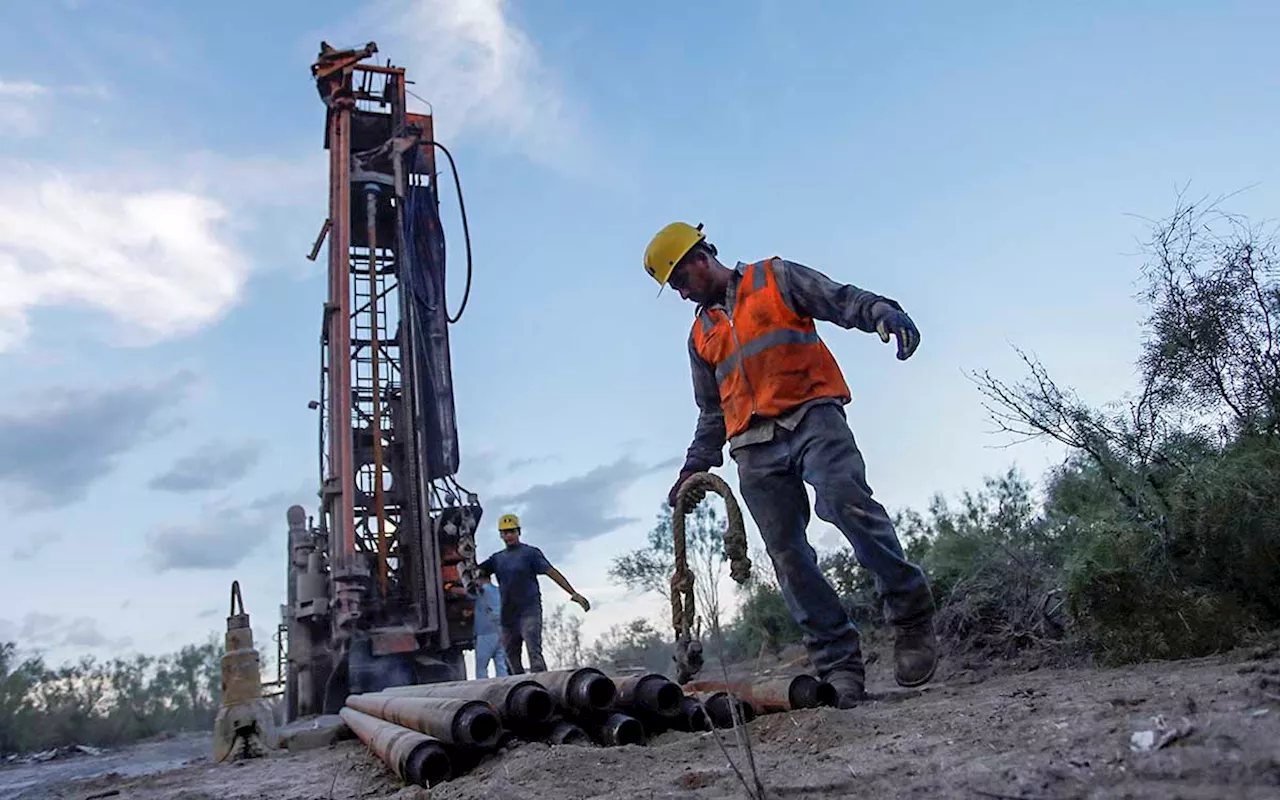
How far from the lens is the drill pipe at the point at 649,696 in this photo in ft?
12.1

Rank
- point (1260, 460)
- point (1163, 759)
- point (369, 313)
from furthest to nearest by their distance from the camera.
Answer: point (369, 313)
point (1260, 460)
point (1163, 759)

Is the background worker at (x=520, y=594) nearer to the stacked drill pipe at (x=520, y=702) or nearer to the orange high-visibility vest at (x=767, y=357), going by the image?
the orange high-visibility vest at (x=767, y=357)

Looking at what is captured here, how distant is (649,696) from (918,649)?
1161mm

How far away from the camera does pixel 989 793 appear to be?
1.79m

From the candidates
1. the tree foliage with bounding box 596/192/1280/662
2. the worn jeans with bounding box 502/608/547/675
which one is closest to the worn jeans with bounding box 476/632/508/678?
the worn jeans with bounding box 502/608/547/675

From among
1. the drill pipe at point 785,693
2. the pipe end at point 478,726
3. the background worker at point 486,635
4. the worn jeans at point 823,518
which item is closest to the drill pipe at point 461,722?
the pipe end at point 478,726

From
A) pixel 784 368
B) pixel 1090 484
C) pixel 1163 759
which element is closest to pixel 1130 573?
pixel 1090 484

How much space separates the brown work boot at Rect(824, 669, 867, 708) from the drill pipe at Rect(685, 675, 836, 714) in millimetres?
131

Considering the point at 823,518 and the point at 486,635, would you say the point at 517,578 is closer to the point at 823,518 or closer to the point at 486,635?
the point at 486,635

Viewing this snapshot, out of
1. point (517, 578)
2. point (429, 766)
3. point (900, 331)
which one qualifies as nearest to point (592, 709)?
point (429, 766)

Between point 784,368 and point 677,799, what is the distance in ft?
7.29

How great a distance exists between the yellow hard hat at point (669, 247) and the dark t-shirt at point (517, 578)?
16.6 ft

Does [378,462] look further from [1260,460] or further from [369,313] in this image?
[1260,460]

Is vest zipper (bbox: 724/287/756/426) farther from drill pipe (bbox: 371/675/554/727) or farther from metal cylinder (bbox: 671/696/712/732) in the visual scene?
drill pipe (bbox: 371/675/554/727)
